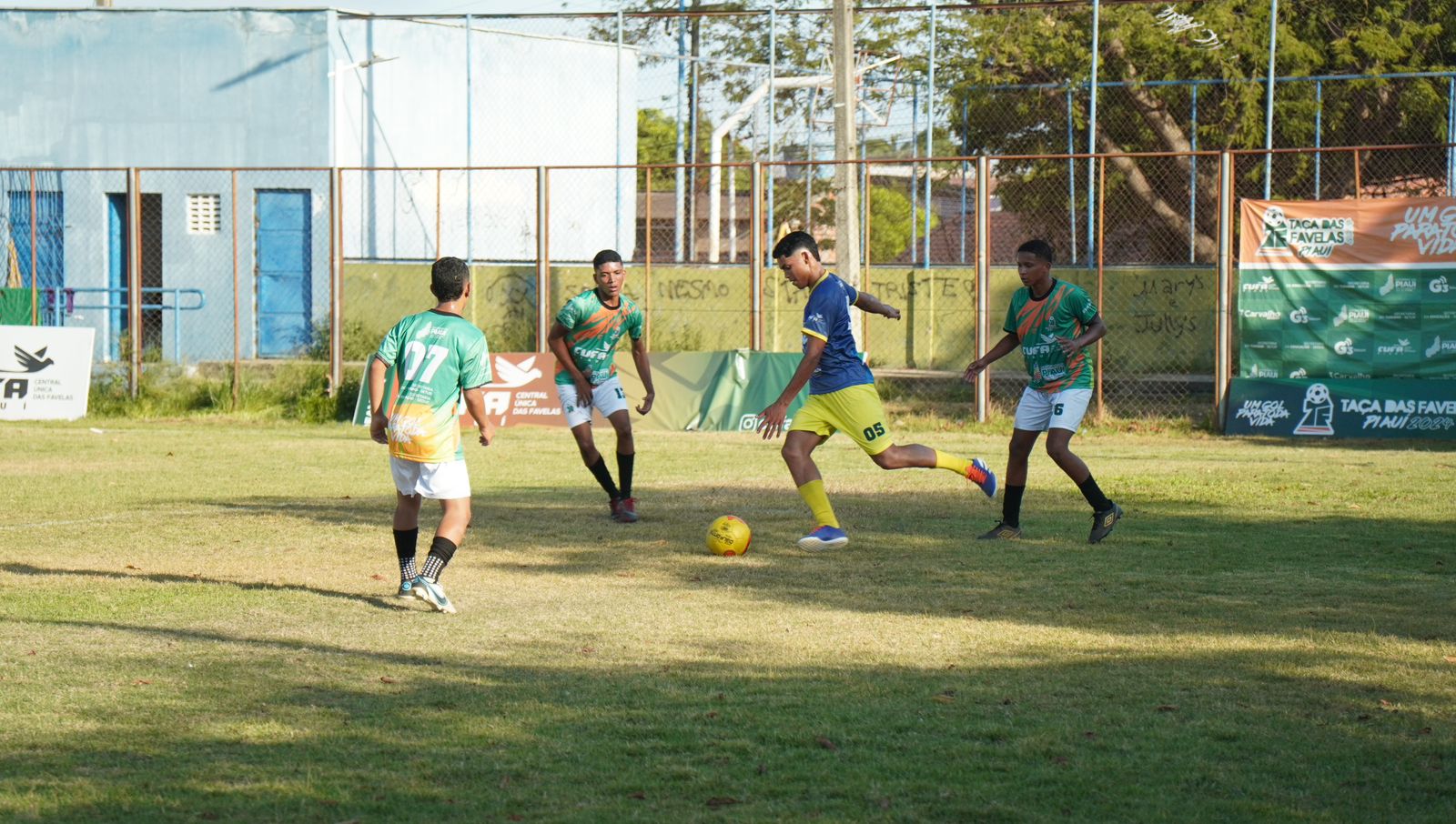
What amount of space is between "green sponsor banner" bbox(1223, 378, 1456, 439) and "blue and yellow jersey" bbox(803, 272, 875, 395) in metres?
9.48

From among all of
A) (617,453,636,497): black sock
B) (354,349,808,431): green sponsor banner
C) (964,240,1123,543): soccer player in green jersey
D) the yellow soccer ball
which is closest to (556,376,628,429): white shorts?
(617,453,636,497): black sock

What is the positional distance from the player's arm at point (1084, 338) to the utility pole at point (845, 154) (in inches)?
407

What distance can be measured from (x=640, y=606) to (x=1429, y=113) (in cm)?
2035

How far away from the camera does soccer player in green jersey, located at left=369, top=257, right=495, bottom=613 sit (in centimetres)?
803

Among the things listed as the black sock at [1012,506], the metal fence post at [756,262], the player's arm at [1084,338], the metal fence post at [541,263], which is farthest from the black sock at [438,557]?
the metal fence post at [541,263]

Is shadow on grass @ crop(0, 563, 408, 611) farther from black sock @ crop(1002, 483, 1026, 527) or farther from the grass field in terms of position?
black sock @ crop(1002, 483, 1026, 527)

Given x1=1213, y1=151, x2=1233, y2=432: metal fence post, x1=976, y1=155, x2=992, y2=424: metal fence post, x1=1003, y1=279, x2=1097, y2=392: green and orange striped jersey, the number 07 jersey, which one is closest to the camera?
the number 07 jersey

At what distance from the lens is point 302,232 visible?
27.5m

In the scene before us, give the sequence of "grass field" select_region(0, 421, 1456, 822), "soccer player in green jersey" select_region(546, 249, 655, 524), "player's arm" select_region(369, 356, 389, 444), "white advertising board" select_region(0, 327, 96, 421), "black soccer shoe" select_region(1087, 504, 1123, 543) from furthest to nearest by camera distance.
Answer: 1. "white advertising board" select_region(0, 327, 96, 421)
2. "soccer player in green jersey" select_region(546, 249, 655, 524)
3. "black soccer shoe" select_region(1087, 504, 1123, 543)
4. "player's arm" select_region(369, 356, 389, 444)
5. "grass field" select_region(0, 421, 1456, 822)

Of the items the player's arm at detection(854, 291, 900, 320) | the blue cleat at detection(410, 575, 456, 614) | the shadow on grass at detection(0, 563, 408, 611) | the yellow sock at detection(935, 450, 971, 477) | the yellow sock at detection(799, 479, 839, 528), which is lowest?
the shadow on grass at detection(0, 563, 408, 611)

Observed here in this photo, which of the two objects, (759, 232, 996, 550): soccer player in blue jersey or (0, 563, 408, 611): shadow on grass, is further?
(759, 232, 996, 550): soccer player in blue jersey

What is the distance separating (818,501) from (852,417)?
0.58 meters

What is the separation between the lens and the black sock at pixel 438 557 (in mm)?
8117

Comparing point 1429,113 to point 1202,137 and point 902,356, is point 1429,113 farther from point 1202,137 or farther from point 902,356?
point 902,356
